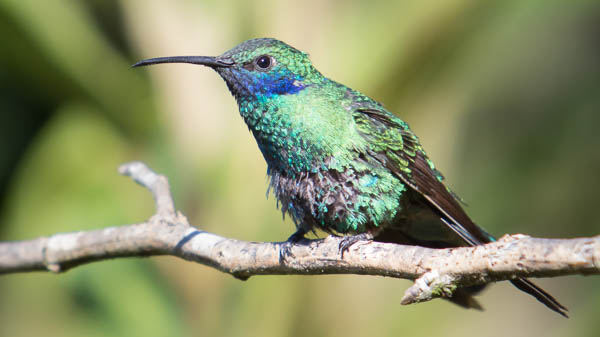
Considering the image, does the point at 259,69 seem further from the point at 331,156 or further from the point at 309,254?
the point at 309,254

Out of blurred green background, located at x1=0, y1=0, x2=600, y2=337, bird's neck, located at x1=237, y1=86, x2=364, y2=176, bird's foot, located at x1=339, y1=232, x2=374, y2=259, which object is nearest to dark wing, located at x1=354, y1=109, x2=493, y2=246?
bird's neck, located at x1=237, y1=86, x2=364, y2=176

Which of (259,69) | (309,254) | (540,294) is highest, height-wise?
(259,69)

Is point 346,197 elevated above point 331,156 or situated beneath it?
situated beneath

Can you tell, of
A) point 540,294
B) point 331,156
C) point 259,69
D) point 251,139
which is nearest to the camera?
point 540,294

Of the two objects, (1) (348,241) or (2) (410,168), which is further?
(2) (410,168)

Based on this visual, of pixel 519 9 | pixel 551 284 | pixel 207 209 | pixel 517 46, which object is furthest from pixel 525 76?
pixel 207 209

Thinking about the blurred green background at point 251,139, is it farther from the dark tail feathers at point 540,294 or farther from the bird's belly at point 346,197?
the dark tail feathers at point 540,294

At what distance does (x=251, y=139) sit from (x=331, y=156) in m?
2.22

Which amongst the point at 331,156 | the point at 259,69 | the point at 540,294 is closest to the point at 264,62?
the point at 259,69

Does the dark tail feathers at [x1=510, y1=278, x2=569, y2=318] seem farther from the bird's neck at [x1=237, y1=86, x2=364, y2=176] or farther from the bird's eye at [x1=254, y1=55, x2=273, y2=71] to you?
the bird's eye at [x1=254, y1=55, x2=273, y2=71]

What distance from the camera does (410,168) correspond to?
2.71m

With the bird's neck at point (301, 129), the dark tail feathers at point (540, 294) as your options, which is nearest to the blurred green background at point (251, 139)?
the bird's neck at point (301, 129)

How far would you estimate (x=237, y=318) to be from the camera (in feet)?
14.2

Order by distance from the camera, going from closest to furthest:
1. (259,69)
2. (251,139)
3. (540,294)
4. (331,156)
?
(540,294), (331,156), (259,69), (251,139)
